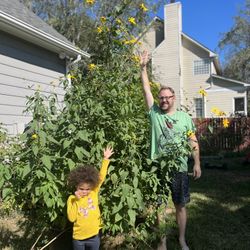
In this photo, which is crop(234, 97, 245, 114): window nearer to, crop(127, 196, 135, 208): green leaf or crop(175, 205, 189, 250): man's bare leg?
crop(175, 205, 189, 250): man's bare leg

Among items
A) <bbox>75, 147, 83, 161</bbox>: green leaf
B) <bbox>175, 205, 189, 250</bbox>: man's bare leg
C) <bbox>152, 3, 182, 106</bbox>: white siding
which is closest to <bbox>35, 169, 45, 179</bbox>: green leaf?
<bbox>75, 147, 83, 161</bbox>: green leaf

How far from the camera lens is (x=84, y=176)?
318 cm

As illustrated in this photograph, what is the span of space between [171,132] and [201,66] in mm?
22722

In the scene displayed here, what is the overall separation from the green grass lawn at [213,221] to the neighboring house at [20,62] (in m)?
2.46

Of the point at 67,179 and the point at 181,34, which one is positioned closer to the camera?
the point at 67,179

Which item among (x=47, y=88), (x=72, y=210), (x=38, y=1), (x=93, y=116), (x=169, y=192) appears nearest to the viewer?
(x=72, y=210)

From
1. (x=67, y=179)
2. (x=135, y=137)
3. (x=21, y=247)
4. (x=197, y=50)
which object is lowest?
(x=21, y=247)

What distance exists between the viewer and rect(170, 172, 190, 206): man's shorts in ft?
13.1

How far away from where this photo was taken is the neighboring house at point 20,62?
6891 mm

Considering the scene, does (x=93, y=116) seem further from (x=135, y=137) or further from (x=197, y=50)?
(x=197, y=50)

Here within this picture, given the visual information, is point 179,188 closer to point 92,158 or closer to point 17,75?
point 92,158

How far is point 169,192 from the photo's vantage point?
379cm

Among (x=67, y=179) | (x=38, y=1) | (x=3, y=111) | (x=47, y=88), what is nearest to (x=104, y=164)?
(x=67, y=179)

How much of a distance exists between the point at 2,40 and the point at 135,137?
419cm
